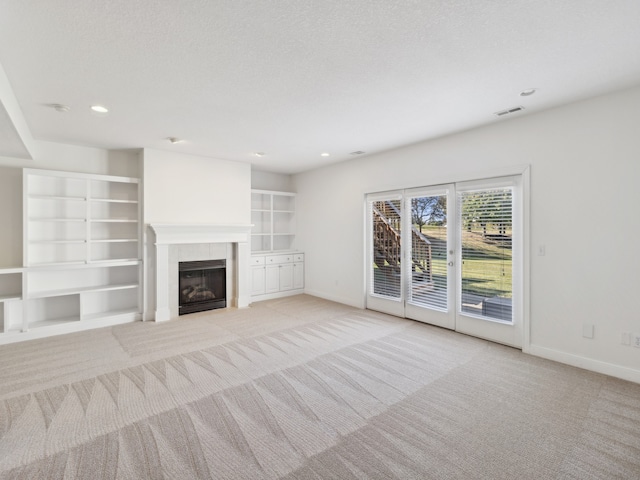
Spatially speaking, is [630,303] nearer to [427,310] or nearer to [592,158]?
[592,158]

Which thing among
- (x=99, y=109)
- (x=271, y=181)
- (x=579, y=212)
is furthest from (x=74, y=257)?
(x=579, y=212)

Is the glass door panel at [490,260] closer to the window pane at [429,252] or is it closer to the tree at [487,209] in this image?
the tree at [487,209]

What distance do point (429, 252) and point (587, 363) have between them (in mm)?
2117

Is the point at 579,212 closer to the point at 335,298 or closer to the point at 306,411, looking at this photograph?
the point at 306,411

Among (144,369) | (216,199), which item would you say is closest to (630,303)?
(144,369)

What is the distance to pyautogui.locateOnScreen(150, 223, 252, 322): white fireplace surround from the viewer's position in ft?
16.0

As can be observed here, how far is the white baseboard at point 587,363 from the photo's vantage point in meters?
2.88

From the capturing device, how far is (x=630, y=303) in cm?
290

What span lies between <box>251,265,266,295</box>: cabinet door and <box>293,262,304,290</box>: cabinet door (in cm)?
77

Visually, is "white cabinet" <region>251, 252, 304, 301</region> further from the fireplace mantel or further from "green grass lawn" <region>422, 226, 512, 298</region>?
"green grass lawn" <region>422, 226, 512, 298</region>

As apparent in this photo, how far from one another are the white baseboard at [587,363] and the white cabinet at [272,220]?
16.2 feet

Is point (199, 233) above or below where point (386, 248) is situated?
above

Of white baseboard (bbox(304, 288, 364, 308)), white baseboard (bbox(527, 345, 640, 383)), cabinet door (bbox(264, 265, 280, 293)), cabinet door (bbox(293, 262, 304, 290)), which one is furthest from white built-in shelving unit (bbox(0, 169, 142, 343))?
white baseboard (bbox(527, 345, 640, 383))

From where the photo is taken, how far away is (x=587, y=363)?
3.14m
